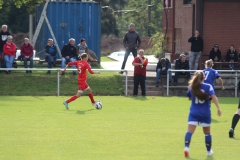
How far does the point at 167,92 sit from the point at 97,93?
2.84 meters

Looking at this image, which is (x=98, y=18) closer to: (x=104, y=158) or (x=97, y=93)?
(x=97, y=93)

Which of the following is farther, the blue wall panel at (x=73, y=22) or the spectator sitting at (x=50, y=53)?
the blue wall panel at (x=73, y=22)

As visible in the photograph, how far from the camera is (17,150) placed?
11891 mm

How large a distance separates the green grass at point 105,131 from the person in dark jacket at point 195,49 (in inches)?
199

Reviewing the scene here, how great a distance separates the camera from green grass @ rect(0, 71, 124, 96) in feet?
82.1

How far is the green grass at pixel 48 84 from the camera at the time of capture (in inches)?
985

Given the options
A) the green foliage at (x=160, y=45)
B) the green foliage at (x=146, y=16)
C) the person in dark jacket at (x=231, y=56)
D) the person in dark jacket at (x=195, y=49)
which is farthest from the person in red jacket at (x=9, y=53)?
the green foliage at (x=146, y=16)

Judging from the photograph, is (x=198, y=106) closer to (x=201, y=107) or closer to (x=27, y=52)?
(x=201, y=107)

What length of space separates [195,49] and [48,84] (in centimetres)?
654

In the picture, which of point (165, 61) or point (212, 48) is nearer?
point (165, 61)

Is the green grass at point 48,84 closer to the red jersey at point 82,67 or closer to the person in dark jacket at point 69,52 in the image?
the person in dark jacket at point 69,52

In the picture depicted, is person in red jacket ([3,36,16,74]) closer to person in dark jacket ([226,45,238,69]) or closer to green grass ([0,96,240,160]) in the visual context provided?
green grass ([0,96,240,160])

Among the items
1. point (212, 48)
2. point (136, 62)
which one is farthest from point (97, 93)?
point (212, 48)

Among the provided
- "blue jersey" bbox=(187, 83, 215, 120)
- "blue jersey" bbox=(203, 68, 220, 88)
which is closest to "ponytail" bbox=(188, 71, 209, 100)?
"blue jersey" bbox=(187, 83, 215, 120)
